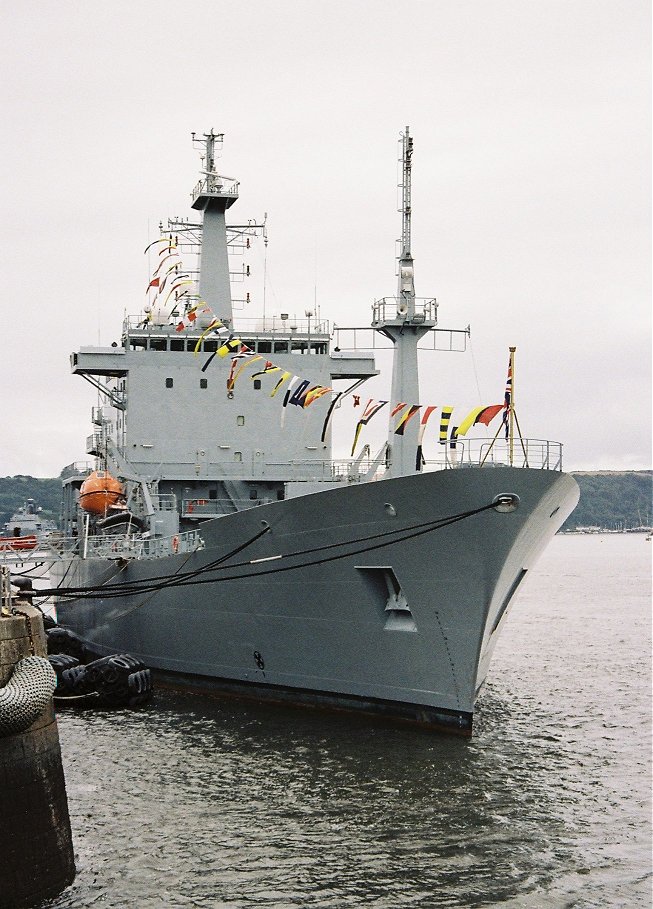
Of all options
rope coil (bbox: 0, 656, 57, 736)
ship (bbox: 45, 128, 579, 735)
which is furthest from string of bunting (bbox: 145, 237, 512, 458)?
rope coil (bbox: 0, 656, 57, 736)

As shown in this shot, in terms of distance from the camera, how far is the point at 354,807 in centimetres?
1222

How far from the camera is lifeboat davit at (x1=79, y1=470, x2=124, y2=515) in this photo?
21953mm

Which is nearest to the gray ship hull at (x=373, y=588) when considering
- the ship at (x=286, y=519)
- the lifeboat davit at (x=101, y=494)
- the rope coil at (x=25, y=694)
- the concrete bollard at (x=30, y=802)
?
the ship at (x=286, y=519)

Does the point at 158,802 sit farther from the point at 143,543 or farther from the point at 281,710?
the point at 143,543

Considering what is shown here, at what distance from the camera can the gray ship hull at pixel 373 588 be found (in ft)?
46.8

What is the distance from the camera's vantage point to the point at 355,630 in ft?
50.6

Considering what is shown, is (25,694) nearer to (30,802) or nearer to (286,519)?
(30,802)

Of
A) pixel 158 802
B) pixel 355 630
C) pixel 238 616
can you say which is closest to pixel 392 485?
pixel 355 630

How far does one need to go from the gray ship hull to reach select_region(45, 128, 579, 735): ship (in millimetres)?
31

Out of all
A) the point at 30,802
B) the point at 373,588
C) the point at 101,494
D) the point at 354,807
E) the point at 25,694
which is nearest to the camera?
the point at 25,694

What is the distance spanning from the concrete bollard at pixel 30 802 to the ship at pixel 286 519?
307cm

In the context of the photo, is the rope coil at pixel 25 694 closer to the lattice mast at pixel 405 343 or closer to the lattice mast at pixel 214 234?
the lattice mast at pixel 405 343

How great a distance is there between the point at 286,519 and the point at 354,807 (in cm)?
508

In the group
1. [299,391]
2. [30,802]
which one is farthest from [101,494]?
[30,802]
